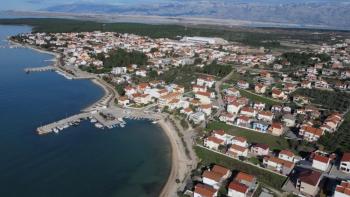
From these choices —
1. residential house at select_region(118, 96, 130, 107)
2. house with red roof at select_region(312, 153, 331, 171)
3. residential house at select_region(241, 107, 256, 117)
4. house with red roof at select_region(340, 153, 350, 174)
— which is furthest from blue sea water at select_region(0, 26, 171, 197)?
house with red roof at select_region(340, 153, 350, 174)

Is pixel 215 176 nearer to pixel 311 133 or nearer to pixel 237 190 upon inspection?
pixel 237 190

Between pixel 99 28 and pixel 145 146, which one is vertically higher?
pixel 99 28

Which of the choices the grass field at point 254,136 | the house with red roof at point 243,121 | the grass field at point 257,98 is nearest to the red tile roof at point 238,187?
the grass field at point 254,136

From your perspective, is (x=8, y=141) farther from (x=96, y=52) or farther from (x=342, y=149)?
(x=96, y=52)

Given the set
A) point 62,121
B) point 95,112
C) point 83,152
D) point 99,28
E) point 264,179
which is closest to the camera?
point 264,179

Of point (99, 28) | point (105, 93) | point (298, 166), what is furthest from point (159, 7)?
point (298, 166)

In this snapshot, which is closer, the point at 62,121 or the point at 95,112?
the point at 62,121

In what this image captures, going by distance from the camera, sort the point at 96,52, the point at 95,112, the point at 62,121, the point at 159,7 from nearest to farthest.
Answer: the point at 62,121 → the point at 95,112 → the point at 96,52 → the point at 159,7
